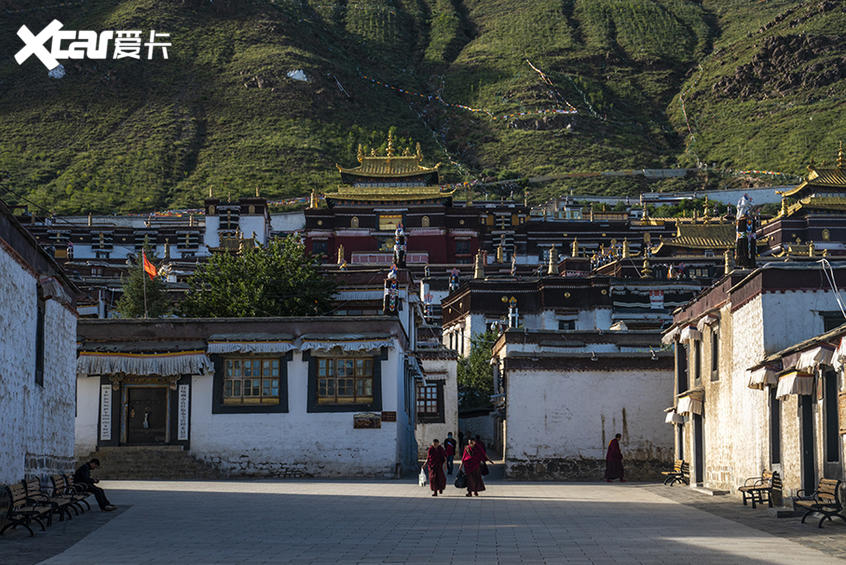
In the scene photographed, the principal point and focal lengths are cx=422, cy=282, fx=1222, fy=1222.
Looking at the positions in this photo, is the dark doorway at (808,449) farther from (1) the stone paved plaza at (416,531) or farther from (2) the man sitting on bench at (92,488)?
(2) the man sitting on bench at (92,488)

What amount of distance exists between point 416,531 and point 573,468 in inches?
664

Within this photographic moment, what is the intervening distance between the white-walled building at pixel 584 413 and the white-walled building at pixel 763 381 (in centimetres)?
400

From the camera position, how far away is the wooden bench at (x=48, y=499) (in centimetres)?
1758

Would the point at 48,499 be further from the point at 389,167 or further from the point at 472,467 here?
the point at 389,167

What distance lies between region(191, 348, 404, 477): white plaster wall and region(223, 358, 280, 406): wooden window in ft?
1.41

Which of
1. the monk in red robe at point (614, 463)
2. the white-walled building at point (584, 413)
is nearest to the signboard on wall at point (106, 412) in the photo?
the white-walled building at point (584, 413)

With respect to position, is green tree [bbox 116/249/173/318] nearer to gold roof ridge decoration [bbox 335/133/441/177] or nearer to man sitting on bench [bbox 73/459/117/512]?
man sitting on bench [bbox 73/459/117/512]

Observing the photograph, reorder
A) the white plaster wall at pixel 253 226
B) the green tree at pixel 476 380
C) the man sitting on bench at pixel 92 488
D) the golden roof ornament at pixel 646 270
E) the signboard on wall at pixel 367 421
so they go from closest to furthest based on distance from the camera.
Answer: the man sitting on bench at pixel 92 488 → the signboard on wall at pixel 367 421 → the green tree at pixel 476 380 → the golden roof ornament at pixel 646 270 → the white plaster wall at pixel 253 226

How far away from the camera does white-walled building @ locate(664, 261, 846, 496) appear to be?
18969mm

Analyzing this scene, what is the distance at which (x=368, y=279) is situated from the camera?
142 ft

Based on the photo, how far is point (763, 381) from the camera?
2047 cm

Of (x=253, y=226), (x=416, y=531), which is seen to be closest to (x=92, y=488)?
(x=416, y=531)

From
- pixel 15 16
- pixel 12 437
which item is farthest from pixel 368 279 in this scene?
pixel 15 16

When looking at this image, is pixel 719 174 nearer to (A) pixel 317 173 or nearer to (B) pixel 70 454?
(A) pixel 317 173
